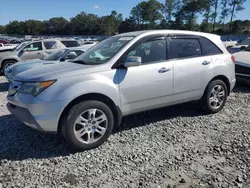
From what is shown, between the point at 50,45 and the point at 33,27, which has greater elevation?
the point at 33,27

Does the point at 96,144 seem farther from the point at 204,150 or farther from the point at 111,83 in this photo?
the point at 204,150

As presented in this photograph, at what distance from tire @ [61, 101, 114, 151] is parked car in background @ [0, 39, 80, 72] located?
8.83 metres

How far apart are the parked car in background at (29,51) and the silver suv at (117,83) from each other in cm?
779

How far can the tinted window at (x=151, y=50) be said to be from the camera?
13.7ft

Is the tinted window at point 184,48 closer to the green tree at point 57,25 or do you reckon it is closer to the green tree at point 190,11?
the green tree at point 190,11

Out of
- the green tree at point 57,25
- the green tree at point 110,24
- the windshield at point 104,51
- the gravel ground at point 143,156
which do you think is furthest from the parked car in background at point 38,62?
the green tree at point 57,25

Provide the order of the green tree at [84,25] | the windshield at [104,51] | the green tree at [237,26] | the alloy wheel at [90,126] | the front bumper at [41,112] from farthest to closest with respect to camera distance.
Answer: the green tree at [84,25] < the green tree at [237,26] < the windshield at [104,51] < the alloy wheel at [90,126] < the front bumper at [41,112]

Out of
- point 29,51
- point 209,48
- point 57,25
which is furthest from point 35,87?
point 57,25

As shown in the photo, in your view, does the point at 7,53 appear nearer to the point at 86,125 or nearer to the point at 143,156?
the point at 86,125

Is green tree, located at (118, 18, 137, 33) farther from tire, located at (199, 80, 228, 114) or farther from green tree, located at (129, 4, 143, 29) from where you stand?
tire, located at (199, 80, 228, 114)

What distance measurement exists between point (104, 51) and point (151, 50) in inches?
32.0

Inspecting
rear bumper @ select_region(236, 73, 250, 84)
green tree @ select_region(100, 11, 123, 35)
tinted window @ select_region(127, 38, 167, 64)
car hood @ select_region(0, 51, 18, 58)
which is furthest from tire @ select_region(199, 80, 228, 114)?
green tree @ select_region(100, 11, 123, 35)

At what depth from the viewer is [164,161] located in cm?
343

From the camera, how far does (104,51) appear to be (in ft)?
14.5
